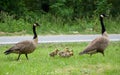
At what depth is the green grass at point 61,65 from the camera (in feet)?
35.8

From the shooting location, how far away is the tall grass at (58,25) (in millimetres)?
22016

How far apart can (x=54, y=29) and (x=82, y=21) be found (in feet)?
8.31

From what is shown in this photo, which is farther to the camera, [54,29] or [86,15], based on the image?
[86,15]

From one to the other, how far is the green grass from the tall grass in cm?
730

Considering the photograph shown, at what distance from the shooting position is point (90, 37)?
1973cm

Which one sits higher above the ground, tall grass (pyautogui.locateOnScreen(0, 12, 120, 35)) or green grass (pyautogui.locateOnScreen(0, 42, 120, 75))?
green grass (pyautogui.locateOnScreen(0, 42, 120, 75))

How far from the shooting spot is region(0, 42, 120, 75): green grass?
10.9 meters

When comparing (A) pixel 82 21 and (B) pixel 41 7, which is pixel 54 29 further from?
(B) pixel 41 7

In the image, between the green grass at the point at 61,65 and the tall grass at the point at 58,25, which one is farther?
the tall grass at the point at 58,25

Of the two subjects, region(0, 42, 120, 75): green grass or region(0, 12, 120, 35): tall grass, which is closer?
region(0, 42, 120, 75): green grass

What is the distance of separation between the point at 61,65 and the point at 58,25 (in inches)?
463

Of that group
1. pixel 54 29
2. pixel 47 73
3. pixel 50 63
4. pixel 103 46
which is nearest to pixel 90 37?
pixel 54 29

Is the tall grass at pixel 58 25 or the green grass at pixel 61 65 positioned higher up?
the green grass at pixel 61 65

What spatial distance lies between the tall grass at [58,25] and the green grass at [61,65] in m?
7.30
